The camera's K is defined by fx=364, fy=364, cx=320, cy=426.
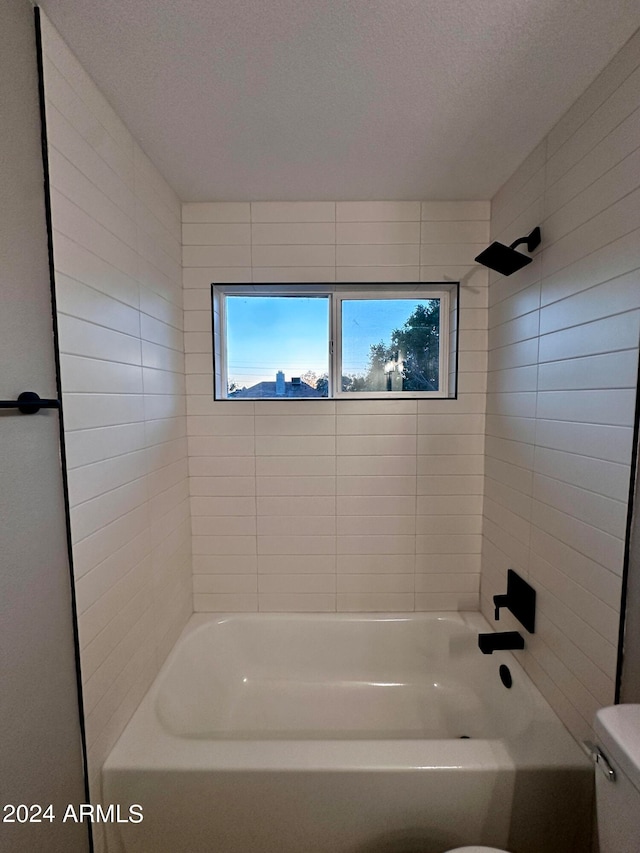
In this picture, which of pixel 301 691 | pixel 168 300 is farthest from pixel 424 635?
pixel 168 300

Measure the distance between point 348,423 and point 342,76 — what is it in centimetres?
130

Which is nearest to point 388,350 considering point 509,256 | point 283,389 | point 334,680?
point 283,389

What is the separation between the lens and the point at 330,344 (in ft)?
6.46

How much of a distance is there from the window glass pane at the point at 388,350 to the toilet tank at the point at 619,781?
1.44 m

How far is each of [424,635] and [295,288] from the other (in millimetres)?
1937

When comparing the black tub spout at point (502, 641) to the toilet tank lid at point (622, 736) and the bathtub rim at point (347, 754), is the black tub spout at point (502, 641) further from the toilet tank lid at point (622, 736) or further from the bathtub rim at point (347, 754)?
the toilet tank lid at point (622, 736)

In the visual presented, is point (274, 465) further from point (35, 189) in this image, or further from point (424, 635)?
point (35, 189)

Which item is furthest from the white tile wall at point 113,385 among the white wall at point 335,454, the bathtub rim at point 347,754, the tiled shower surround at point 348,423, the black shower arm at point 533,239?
the black shower arm at point 533,239

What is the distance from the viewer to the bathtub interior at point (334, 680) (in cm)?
162

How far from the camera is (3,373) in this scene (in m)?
0.78

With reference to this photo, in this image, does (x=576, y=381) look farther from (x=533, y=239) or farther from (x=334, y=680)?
(x=334, y=680)

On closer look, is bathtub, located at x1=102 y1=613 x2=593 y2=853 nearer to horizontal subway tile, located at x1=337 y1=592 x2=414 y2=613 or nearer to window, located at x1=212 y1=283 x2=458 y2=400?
horizontal subway tile, located at x1=337 y1=592 x2=414 y2=613

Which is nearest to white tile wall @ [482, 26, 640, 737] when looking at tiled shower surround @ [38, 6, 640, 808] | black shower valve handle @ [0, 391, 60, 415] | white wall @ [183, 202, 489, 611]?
tiled shower surround @ [38, 6, 640, 808]

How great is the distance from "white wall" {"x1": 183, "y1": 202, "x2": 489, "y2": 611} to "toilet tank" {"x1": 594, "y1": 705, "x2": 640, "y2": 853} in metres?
1.06
